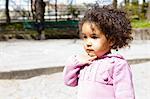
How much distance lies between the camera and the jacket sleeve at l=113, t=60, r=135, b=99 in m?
2.27

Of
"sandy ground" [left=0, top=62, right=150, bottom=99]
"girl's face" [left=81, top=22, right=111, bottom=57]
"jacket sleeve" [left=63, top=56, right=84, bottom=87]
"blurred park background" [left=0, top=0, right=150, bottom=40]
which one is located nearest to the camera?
"girl's face" [left=81, top=22, right=111, bottom=57]

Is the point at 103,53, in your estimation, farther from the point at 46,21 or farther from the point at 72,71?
the point at 46,21

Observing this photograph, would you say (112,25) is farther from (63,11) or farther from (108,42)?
(63,11)

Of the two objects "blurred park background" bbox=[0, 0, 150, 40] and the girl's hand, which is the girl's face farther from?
"blurred park background" bbox=[0, 0, 150, 40]

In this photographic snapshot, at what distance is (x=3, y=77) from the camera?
8.30 metres

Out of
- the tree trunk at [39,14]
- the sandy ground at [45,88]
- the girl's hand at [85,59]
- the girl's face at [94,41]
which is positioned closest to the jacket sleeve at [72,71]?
the girl's hand at [85,59]

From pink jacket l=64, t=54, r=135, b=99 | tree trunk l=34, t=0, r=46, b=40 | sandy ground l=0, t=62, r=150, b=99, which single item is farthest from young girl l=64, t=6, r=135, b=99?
tree trunk l=34, t=0, r=46, b=40

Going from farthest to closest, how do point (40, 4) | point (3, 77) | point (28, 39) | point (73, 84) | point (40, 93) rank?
point (40, 4), point (28, 39), point (3, 77), point (40, 93), point (73, 84)

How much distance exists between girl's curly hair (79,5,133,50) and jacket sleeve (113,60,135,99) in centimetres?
14

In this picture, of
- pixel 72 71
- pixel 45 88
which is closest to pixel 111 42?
pixel 72 71

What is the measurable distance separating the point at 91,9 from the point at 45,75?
6.42m

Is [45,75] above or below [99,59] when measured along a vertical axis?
below

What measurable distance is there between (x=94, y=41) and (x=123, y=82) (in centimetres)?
28

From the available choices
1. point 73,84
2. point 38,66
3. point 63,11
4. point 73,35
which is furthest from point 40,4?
point 73,84
